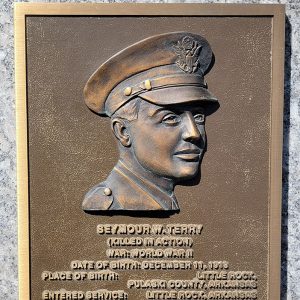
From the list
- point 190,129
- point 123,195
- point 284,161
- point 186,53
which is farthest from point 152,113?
point 284,161

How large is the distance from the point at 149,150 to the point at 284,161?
29.1 inches

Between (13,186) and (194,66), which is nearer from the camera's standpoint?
(194,66)

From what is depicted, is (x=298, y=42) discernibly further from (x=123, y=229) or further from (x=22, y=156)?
(x=22, y=156)

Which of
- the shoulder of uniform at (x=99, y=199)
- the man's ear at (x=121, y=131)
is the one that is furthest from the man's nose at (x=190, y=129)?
the shoulder of uniform at (x=99, y=199)

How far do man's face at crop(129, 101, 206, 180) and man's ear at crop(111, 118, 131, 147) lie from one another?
0.03 m

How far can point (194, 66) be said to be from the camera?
2.61 meters

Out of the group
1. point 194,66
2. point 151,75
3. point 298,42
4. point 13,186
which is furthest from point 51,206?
point 298,42

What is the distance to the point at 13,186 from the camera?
280cm

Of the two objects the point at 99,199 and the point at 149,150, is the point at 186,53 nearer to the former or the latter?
the point at 149,150

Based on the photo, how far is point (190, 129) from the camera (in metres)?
2.59

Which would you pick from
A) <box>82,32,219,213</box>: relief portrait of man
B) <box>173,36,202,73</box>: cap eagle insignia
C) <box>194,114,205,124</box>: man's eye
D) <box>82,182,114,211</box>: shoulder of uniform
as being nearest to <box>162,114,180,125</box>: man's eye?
<box>82,32,219,213</box>: relief portrait of man

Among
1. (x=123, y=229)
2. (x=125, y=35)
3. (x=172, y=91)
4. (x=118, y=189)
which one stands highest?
(x=125, y=35)

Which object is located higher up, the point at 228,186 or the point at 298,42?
the point at 298,42

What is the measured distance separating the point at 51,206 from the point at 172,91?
0.85 metres
